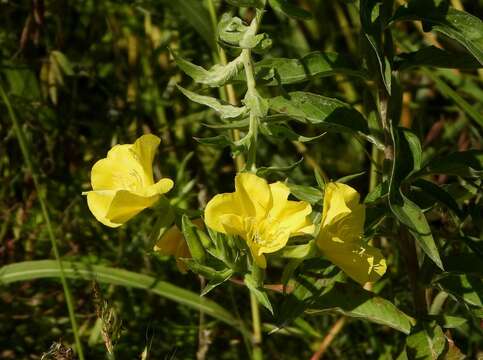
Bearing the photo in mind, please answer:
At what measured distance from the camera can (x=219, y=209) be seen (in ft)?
3.92

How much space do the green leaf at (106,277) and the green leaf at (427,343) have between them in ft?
1.42

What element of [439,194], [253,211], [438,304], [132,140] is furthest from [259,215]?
[132,140]

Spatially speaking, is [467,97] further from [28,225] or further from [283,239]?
[283,239]

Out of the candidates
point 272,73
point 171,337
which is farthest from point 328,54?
point 171,337

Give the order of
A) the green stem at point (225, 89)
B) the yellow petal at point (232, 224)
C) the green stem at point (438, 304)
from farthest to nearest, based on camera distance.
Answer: the green stem at point (225, 89) < the green stem at point (438, 304) < the yellow petal at point (232, 224)

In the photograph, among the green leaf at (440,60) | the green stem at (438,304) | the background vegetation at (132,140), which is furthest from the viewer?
the background vegetation at (132,140)

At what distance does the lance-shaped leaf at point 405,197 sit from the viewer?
131 centimetres

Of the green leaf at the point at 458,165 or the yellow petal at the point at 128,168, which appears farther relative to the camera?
the green leaf at the point at 458,165

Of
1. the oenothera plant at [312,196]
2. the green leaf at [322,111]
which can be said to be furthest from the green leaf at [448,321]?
the green leaf at [322,111]

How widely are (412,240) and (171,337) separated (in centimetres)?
78

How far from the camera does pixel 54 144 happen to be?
7.92 ft

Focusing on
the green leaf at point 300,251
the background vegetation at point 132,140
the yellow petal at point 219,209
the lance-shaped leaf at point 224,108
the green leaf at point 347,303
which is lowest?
the background vegetation at point 132,140

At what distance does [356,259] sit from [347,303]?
212mm

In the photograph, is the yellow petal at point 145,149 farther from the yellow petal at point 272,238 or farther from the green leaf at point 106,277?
the green leaf at point 106,277
